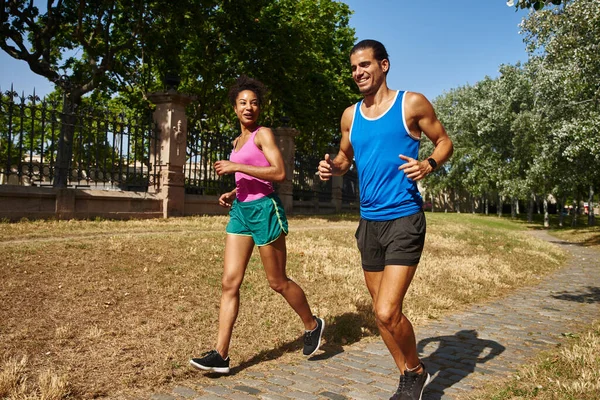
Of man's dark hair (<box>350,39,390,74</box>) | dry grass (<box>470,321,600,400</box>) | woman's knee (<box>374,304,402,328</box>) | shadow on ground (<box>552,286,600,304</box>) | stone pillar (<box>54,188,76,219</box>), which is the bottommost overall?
shadow on ground (<box>552,286,600,304</box>)

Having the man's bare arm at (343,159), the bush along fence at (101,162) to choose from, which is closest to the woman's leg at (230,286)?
the man's bare arm at (343,159)

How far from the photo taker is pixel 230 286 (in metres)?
4.31

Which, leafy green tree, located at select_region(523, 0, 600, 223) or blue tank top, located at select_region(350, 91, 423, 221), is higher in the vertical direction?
leafy green tree, located at select_region(523, 0, 600, 223)

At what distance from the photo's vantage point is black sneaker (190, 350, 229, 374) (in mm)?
4160

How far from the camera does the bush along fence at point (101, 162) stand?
11.0 meters

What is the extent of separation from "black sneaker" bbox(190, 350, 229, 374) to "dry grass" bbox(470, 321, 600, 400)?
184 centimetres

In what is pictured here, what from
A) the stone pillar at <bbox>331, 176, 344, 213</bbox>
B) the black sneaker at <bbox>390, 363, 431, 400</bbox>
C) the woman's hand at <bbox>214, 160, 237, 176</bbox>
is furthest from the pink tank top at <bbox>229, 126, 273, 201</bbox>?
the stone pillar at <bbox>331, 176, 344, 213</bbox>

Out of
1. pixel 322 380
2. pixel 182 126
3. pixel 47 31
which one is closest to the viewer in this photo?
pixel 322 380

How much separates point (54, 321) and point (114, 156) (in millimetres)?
8379

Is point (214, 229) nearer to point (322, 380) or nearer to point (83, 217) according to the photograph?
point (83, 217)

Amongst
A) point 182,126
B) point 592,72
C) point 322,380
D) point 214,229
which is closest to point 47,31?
point 182,126

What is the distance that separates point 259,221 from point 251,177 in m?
0.36

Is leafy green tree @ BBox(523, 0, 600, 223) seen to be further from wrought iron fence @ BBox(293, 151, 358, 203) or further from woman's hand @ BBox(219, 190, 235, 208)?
woman's hand @ BBox(219, 190, 235, 208)

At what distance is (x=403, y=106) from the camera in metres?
3.57
